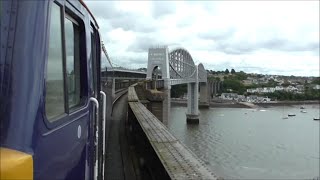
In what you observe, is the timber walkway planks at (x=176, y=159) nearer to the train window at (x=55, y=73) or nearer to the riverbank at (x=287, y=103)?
the train window at (x=55, y=73)

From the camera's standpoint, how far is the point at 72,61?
3158 mm

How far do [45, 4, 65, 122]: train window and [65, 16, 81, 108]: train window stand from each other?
0.23m

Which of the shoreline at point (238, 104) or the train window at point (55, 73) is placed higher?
the train window at point (55, 73)

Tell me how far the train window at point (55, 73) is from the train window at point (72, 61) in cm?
23

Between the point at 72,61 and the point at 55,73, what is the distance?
64 centimetres

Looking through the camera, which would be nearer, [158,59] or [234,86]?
[158,59]

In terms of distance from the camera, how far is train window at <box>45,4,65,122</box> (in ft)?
7.89

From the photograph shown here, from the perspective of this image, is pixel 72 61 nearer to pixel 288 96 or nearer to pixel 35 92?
pixel 35 92

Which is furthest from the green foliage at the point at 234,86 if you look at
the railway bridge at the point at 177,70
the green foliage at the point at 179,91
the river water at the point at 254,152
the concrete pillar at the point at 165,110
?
the concrete pillar at the point at 165,110

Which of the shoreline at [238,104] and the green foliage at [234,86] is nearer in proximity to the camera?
the shoreline at [238,104]

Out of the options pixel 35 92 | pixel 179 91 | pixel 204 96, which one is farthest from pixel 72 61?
pixel 179 91

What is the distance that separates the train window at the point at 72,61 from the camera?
9.59 feet

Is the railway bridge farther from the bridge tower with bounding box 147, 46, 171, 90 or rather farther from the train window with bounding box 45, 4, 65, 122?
the train window with bounding box 45, 4, 65, 122

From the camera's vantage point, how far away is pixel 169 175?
5.58 metres
